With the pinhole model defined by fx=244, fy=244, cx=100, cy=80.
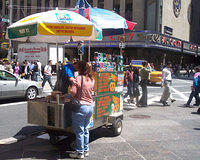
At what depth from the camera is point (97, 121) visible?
5516 mm

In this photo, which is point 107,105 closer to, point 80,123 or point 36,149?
point 80,123

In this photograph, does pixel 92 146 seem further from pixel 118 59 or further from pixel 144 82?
pixel 144 82

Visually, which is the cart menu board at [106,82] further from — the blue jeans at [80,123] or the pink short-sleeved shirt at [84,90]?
the blue jeans at [80,123]

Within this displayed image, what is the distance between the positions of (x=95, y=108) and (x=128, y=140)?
119 cm

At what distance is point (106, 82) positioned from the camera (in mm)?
5797

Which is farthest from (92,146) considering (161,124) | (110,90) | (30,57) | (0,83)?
(30,57)

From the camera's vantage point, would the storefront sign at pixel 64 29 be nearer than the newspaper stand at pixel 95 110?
No

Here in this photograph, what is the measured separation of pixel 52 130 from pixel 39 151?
49cm

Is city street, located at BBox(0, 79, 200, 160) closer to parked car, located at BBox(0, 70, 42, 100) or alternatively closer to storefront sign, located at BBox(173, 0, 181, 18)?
parked car, located at BBox(0, 70, 42, 100)

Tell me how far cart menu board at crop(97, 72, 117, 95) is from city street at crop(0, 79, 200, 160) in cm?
118

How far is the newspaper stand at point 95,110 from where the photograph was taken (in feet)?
15.5

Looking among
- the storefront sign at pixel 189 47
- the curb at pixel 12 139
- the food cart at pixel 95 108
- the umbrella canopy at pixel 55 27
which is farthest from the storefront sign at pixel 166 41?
the curb at pixel 12 139

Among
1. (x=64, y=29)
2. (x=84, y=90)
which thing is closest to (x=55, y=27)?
(x=64, y=29)

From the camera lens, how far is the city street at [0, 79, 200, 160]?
4.85 m
